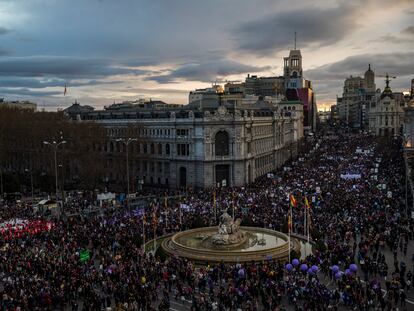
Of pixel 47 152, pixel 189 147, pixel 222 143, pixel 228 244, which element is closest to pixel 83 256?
pixel 228 244

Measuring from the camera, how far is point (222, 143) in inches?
3027

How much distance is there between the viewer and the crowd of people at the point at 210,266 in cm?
2680

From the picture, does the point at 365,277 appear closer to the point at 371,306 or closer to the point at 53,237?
the point at 371,306

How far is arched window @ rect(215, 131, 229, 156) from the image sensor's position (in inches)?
3013

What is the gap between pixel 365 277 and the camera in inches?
1206

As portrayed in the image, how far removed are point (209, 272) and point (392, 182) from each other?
1665 inches

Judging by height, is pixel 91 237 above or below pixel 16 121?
below

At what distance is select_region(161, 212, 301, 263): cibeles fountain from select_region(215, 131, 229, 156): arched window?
1324 inches

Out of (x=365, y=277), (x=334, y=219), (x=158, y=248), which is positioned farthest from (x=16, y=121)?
(x=365, y=277)

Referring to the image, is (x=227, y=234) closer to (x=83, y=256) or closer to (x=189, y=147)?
(x=83, y=256)

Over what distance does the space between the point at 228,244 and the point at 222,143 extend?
40329 mm

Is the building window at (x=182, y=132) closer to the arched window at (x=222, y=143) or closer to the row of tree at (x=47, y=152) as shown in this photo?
the arched window at (x=222, y=143)

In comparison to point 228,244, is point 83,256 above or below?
above

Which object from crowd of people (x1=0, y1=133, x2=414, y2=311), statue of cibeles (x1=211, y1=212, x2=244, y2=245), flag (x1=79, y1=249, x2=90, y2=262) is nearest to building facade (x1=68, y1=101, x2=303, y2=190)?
crowd of people (x1=0, y1=133, x2=414, y2=311)
